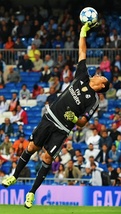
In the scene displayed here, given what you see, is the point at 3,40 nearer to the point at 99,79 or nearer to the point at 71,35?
the point at 71,35

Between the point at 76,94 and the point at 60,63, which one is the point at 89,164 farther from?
the point at 76,94

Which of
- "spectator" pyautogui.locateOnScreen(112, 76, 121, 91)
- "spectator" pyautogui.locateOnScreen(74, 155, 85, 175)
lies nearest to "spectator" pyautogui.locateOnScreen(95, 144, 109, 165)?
"spectator" pyautogui.locateOnScreen(74, 155, 85, 175)

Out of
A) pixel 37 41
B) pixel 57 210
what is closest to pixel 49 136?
pixel 57 210

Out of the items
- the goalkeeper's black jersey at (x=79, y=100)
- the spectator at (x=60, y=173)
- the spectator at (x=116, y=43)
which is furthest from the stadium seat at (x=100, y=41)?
the goalkeeper's black jersey at (x=79, y=100)

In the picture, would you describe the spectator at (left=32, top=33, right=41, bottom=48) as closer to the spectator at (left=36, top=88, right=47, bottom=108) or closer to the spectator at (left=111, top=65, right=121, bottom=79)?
the spectator at (left=36, top=88, right=47, bottom=108)

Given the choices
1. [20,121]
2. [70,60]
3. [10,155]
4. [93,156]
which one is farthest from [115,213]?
[70,60]

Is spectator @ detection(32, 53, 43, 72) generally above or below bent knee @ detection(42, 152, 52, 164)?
above

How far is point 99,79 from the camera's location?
43.4 ft

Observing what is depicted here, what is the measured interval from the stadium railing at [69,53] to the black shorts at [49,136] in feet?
42.7

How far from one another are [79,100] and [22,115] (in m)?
11.6

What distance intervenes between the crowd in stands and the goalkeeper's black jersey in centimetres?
667

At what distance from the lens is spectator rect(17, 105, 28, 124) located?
2466cm

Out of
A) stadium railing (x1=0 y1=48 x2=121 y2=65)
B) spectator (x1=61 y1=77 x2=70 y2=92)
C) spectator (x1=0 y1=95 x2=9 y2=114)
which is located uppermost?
stadium railing (x1=0 y1=48 x2=121 y2=65)

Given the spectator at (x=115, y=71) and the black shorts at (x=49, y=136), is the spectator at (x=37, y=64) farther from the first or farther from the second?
the black shorts at (x=49, y=136)
